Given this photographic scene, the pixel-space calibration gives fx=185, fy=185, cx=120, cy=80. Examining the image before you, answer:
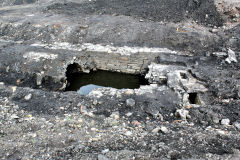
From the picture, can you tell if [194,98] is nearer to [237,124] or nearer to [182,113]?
[182,113]

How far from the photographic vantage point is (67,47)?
8906mm

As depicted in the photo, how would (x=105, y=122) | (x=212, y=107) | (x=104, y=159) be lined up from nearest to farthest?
(x=104, y=159), (x=105, y=122), (x=212, y=107)

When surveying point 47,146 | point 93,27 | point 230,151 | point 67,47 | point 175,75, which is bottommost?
point 47,146

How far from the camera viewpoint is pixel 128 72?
8914 mm

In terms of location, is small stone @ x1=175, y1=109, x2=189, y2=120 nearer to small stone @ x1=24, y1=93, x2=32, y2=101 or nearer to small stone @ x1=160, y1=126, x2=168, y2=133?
small stone @ x1=160, y1=126, x2=168, y2=133

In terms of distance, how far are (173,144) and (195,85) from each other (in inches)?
122

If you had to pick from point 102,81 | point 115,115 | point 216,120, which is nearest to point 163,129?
point 115,115

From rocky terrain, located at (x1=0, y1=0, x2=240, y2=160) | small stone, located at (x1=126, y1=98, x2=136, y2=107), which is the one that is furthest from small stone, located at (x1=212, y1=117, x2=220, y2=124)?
small stone, located at (x1=126, y1=98, x2=136, y2=107)

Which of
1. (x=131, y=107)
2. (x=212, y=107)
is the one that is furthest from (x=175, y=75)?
(x=131, y=107)

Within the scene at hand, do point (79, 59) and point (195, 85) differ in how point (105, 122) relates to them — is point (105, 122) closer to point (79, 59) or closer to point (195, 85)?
point (195, 85)

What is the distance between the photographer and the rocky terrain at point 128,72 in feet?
13.2

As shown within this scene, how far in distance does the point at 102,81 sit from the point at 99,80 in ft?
0.57

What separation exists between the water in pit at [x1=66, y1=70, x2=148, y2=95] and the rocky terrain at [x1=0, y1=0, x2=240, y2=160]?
29 cm

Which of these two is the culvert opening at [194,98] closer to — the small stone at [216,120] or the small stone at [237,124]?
the small stone at [216,120]
